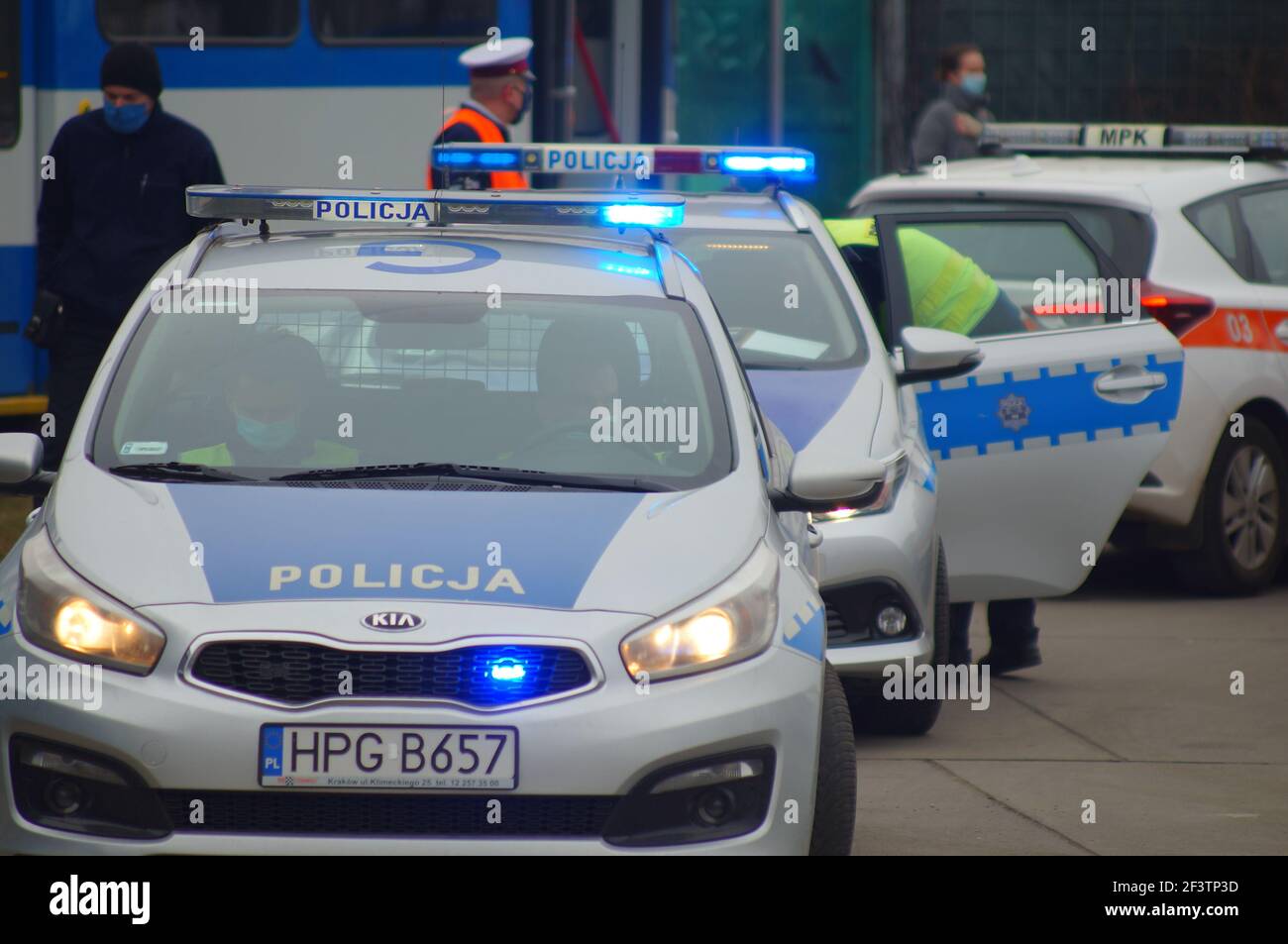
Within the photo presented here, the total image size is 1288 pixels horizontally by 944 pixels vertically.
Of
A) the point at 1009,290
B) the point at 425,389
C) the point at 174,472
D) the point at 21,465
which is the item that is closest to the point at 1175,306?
the point at 1009,290

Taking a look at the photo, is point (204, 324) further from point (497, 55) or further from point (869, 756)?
point (497, 55)

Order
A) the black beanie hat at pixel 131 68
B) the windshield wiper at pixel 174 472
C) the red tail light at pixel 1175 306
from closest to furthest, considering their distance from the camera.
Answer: the windshield wiper at pixel 174 472 → the black beanie hat at pixel 131 68 → the red tail light at pixel 1175 306

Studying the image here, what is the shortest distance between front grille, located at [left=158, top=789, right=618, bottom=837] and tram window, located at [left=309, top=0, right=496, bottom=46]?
7360mm

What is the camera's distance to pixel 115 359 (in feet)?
17.6

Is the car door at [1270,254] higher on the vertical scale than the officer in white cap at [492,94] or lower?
lower

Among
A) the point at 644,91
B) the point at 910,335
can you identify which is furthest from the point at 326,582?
the point at 644,91

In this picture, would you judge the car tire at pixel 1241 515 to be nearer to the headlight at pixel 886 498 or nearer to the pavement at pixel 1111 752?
A: the pavement at pixel 1111 752

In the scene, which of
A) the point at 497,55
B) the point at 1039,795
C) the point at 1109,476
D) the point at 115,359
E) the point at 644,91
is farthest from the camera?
the point at 644,91

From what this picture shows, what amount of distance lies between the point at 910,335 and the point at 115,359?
119 inches

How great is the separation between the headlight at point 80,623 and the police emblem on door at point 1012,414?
401 centimetres

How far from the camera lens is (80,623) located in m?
4.50

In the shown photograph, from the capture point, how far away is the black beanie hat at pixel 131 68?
851 cm

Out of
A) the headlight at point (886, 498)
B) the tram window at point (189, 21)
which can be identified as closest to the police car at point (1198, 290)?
the headlight at point (886, 498)

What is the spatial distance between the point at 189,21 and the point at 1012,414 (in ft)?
17.6
